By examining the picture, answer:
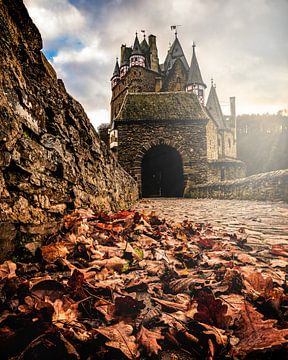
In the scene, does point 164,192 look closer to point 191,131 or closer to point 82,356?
point 191,131

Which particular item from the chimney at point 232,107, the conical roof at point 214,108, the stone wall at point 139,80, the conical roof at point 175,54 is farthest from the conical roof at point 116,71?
the chimney at point 232,107

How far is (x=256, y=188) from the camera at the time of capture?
8820 millimetres

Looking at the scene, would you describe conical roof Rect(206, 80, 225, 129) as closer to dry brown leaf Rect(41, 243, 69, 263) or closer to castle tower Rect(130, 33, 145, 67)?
castle tower Rect(130, 33, 145, 67)

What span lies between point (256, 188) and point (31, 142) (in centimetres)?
848

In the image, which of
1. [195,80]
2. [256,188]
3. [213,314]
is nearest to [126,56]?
[195,80]

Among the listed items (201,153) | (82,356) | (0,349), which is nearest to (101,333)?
(82,356)

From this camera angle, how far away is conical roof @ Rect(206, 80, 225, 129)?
A: 3466 centimetres

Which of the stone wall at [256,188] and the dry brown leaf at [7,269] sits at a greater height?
the stone wall at [256,188]

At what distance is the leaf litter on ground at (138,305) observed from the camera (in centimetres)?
88

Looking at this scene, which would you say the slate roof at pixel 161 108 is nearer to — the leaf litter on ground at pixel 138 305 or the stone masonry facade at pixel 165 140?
the stone masonry facade at pixel 165 140

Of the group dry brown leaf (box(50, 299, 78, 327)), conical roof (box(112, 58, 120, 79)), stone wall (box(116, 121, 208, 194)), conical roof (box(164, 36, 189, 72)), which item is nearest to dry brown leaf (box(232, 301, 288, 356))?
dry brown leaf (box(50, 299, 78, 327))

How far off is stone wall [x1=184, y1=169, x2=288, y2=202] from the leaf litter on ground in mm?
6532

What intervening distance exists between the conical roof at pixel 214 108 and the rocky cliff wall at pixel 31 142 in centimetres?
3396

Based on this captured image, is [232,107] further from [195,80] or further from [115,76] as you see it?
[115,76]
